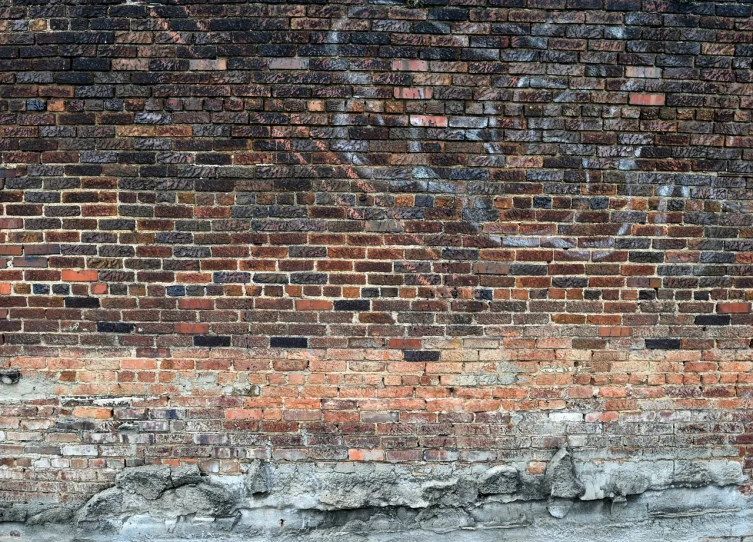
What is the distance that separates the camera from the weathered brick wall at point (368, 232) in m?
2.56

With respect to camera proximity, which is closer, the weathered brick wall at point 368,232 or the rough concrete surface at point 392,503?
the weathered brick wall at point 368,232

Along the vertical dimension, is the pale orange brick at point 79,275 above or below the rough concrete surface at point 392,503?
above

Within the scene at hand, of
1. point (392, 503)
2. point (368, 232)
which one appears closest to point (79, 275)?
point (368, 232)

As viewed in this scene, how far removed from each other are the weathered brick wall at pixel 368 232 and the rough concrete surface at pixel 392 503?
111 mm

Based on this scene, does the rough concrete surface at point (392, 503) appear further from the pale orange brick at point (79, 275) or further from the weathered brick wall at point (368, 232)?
the pale orange brick at point (79, 275)

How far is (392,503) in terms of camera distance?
2695 millimetres

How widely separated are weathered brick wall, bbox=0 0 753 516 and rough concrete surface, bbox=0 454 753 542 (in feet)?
0.37

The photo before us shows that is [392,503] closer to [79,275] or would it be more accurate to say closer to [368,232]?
[368,232]

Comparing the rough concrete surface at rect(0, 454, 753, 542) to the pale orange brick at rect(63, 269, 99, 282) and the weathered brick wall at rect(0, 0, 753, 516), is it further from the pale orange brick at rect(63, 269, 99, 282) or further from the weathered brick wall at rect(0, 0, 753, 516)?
the pale orange brick at rect(63, 269, 99, 282)

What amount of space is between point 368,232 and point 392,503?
1671 mm

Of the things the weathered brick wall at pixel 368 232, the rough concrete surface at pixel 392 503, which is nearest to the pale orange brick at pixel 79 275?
the weathered brick wall at pixel 368 232

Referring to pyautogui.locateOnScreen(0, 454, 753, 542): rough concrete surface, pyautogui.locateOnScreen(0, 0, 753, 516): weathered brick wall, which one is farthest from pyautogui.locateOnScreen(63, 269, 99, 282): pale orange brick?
pyautogui.locateOnScreen(0, 454, 753, 542): rough concrete surface

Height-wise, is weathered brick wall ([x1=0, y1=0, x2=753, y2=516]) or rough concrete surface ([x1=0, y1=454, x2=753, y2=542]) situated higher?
weathered brick wall ([x1=0, y1=0, x2=753, y2=516])

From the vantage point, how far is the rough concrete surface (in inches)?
105
